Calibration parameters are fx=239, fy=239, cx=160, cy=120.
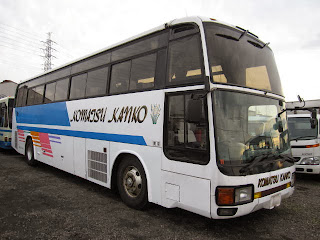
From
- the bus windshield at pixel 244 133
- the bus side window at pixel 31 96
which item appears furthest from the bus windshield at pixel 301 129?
the bus side window at pixel 31 96

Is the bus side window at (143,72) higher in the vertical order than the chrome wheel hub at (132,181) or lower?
higher

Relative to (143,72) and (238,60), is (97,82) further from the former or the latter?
(238,60)

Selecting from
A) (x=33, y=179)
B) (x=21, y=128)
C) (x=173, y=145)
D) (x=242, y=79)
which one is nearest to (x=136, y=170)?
(x=173, y=145)

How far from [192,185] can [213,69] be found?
67.7 inches

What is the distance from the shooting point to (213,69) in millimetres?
3463

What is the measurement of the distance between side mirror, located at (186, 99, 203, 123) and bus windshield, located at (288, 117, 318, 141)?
5176mm


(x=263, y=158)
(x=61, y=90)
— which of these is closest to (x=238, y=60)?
(x=263, y=158)

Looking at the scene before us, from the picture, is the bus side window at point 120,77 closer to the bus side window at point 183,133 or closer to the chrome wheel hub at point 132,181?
the bus side window at point 183,133

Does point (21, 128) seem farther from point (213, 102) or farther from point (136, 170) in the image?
point (213, 102)

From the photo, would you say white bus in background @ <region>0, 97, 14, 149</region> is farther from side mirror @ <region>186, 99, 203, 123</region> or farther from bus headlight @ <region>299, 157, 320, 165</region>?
bus headlight @ <region>299, 157, 320, 165</region>

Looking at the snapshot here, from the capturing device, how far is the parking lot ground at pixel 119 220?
3.60 metres

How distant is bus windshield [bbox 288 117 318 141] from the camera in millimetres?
7055

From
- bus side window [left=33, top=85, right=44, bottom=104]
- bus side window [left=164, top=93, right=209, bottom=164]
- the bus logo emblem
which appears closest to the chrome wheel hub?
bus side window [left=164, top=93, right=209, bottom=164]

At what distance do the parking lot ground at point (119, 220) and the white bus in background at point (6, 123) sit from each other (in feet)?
24.9
